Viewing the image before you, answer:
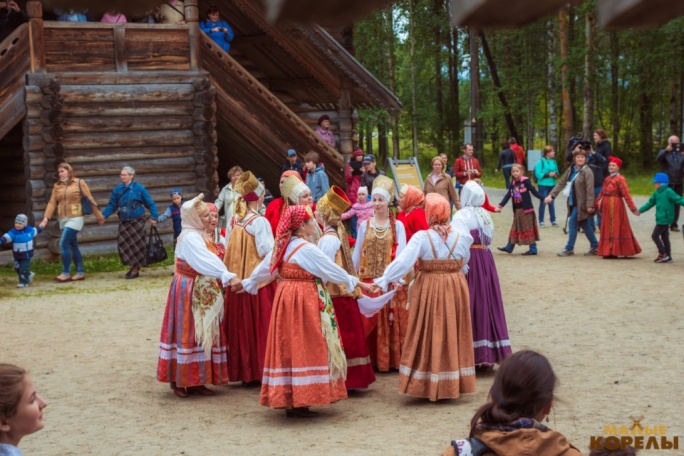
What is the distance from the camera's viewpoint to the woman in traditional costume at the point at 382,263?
8766mm

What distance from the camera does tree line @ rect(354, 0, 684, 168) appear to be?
33.9 meters

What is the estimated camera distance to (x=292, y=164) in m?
17.0

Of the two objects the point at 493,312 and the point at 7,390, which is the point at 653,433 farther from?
the point at 7,390

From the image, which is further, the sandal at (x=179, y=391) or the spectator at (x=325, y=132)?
the spectator at (x=325, y=132)

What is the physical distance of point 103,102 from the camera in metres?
16.3

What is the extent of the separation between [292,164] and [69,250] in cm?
446

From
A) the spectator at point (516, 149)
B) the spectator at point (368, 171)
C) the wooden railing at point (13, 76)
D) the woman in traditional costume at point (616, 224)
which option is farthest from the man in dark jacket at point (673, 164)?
the wooden railing at point (13, 76)

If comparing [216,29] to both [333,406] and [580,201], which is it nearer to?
[580,201]

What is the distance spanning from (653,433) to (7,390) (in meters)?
4.68

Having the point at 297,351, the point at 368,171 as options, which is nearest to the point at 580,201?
the point at 368,171

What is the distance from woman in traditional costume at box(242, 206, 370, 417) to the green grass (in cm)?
843

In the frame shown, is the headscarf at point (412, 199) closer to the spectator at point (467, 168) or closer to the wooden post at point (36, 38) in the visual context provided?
the wooden post at point (36, 38)

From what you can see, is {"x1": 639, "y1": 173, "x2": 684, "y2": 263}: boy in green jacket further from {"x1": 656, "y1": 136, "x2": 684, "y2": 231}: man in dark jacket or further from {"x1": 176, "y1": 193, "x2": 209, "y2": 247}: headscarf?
{"x1": 176, "y1": 193, "x2": 209, "y2": 247}: headscarf

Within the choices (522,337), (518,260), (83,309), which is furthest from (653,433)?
(518,260)
